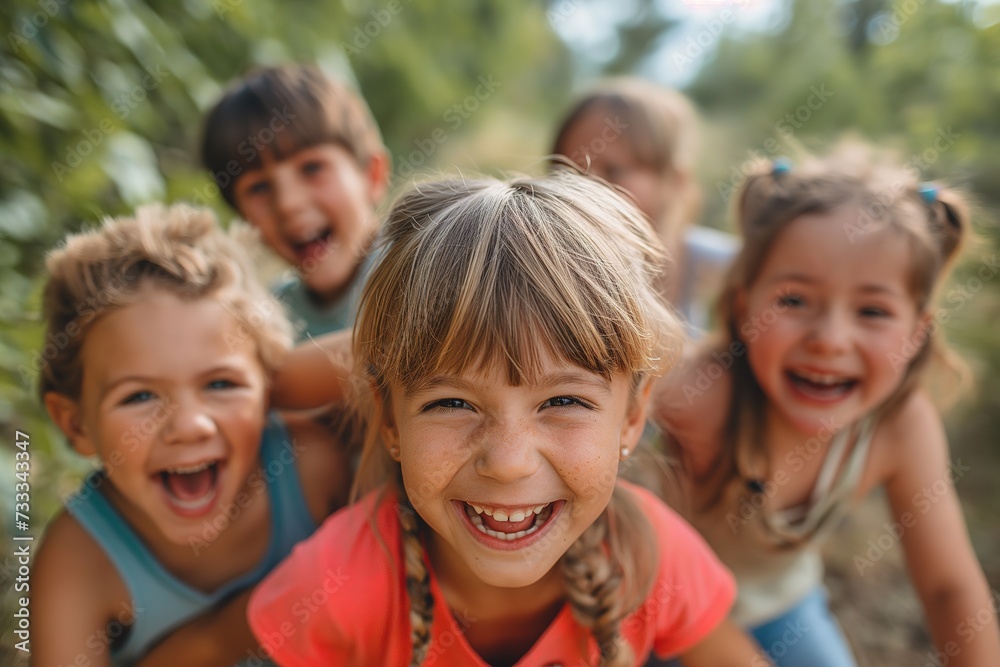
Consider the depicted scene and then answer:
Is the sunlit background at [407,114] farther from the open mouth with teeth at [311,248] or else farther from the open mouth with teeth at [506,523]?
the open mouth with teeth at [506,523]

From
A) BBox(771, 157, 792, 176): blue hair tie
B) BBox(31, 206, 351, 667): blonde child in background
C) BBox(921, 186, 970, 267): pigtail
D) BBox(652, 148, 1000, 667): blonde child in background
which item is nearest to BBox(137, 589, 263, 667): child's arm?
BBox(31, 206, 351, 667): blonde child in background

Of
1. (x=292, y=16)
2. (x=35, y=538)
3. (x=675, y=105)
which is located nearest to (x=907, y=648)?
(x=675, y=105)

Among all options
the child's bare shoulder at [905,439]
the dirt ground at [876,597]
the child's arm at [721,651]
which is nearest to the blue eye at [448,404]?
the child's arm at [721,651]

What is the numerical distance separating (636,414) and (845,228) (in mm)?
841

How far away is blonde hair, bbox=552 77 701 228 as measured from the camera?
9.11ft

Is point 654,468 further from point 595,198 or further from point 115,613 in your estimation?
point 115,613

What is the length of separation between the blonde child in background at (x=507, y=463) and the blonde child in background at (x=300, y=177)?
1.03 meters

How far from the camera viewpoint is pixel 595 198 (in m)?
1.38

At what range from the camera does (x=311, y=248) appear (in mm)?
2529

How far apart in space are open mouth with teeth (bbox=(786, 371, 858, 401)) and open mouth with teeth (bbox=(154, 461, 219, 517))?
1437 mm

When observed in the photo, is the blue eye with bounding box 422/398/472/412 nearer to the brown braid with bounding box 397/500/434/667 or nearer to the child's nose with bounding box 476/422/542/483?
the child's nose with bounding box 476/422/542/483

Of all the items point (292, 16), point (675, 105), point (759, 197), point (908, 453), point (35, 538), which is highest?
point (292, 16)

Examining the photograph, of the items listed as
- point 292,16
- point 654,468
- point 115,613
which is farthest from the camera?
point 292,16

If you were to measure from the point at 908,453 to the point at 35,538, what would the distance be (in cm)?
241
